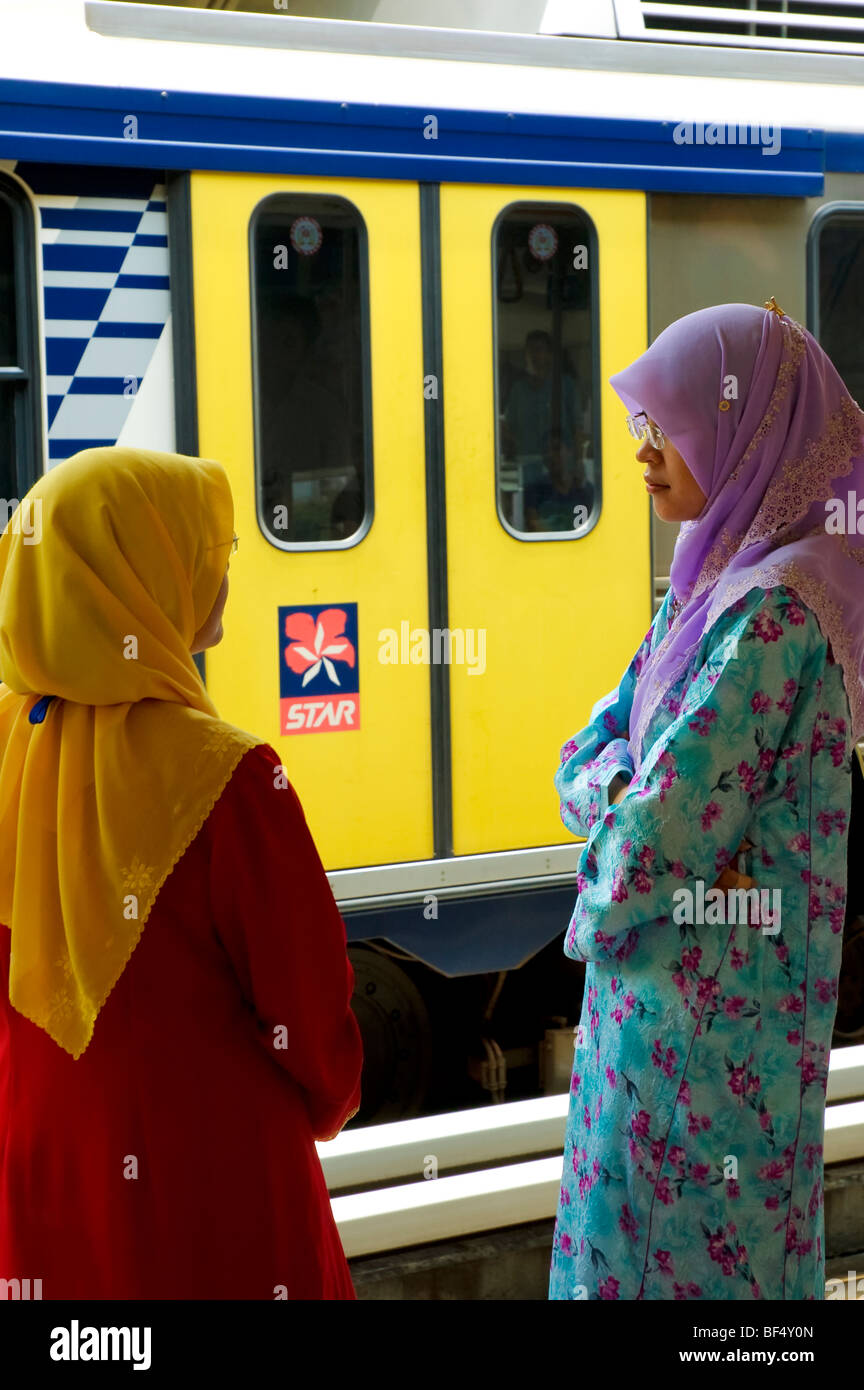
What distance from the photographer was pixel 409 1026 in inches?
168

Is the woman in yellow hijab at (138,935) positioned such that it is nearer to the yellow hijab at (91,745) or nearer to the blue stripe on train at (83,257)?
the yellow hijab at (91,745)

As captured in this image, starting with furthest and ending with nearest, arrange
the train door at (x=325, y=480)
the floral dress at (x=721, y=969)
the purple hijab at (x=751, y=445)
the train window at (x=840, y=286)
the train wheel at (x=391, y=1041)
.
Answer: the train window at (x=840, y=286), the train wheel at (x=391, y=1041), the train door at (x=325, y=480), the purple hijab at (x=751, y=445), the floral dress at (x=721, y=969)

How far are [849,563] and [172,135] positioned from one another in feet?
7.15

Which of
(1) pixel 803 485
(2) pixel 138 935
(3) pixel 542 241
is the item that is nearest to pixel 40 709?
(2) pixel 138 935

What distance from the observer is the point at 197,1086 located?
1.71m

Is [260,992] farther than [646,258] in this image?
No

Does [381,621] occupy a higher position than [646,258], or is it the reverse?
[646,258]

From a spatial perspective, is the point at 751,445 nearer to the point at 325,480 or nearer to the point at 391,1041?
the point at 325,480

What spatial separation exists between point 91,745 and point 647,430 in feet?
3.31

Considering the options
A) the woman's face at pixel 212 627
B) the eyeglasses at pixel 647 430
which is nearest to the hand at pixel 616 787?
the eyeglasses at pixel 647 430

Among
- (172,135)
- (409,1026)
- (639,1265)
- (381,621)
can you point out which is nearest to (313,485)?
(381,621)

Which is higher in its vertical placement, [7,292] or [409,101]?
[409,101]

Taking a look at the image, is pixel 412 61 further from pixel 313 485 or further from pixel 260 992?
pixel 260 992

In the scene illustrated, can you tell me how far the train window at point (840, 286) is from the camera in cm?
436
